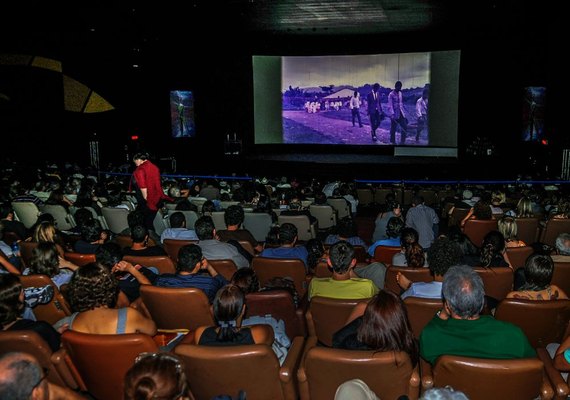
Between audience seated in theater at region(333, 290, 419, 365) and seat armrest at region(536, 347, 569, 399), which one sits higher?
audience seated in theater at region(333, 290, 419, 365)

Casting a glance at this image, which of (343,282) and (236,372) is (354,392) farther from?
(343,282)

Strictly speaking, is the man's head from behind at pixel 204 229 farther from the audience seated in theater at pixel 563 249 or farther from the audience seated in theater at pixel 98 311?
the audience seated in theater at pixel 563 249

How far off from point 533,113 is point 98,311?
18574 millimetres

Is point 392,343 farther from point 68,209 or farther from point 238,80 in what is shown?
point 238,80

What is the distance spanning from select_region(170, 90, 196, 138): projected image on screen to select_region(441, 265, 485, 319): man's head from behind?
63.3 feet

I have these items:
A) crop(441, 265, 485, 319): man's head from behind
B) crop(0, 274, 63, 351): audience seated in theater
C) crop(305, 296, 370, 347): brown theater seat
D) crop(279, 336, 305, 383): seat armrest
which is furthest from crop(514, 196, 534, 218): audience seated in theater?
crop(0, 274, 63, 351): audience seated in theater

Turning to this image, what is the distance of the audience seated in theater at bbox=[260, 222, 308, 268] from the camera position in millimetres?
5723

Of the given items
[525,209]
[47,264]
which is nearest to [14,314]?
[47,264]

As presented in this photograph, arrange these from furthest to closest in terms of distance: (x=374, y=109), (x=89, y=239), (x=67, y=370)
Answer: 1. (x=374, y=109)
2. (x=89, y=239)
3. (x=67, y=370)

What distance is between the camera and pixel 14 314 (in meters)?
3.28

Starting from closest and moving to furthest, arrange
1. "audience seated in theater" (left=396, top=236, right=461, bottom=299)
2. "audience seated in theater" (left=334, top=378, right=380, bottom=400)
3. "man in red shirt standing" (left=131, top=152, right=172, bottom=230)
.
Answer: "audience seated in theater" (left=334, top=378, right=380, bottom=400)
"audience seated in theater" (left=396, top=236, right=461, bottom=299)
"man in red shirt standing" (left=131, top=152, right=172, bottom=230)

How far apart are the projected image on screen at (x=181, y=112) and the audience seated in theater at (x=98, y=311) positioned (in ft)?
60.9

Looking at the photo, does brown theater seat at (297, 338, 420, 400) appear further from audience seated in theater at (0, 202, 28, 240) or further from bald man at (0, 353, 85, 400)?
audience seated in theater at (0, 202, 28, 240)

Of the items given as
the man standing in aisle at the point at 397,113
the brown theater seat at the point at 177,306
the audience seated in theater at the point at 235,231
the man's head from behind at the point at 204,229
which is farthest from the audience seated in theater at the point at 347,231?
the man standing in aisle at the point at 397,113
